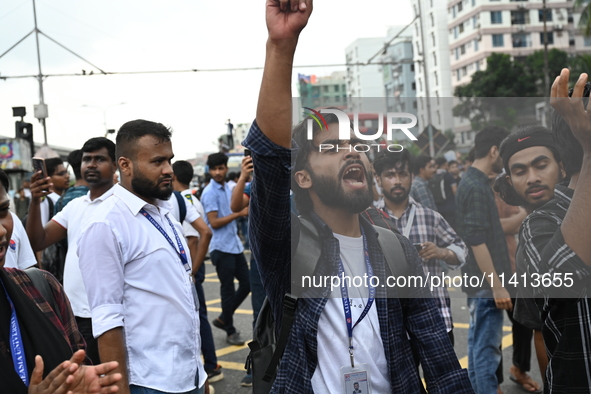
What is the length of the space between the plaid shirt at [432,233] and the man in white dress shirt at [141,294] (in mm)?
1171

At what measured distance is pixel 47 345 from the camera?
176cm

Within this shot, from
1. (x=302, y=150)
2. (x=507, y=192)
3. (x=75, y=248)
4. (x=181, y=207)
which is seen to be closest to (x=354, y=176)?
(x=302, y=150)

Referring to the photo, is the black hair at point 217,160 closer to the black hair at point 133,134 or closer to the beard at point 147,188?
the black hair at point 133,134

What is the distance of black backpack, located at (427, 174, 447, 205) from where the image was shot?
212 cm

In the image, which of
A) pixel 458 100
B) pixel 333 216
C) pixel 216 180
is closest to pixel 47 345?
pixel 333 216

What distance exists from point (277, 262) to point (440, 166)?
0.66m

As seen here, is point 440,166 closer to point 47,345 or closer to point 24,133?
point 47,345

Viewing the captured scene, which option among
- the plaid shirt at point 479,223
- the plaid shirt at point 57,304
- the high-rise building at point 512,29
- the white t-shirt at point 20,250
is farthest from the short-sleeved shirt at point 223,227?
the high-rise building at point 512,29

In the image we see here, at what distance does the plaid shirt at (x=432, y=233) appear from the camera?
6.50 ft

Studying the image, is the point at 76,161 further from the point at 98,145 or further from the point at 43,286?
the point at 43,286

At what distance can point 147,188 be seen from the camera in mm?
2840

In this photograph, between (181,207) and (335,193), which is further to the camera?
(181,207)

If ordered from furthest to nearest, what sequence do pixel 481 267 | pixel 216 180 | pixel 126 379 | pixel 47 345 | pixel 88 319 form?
1. pixel 216 180
2. pixel 88 319
3. pixel 126 379
4. pixel 481 267
5. pixel 47 345

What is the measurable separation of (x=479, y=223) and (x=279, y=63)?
0.97 metres
